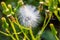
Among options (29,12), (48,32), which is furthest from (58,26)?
(29,12)

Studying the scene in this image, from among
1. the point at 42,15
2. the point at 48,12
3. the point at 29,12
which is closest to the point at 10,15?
the point at 48,12

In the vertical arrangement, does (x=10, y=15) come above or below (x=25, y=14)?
above

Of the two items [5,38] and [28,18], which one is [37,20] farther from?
[5,38]

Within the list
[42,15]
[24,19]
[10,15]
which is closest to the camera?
[10,15]

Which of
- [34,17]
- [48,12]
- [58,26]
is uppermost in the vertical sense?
[48,12]

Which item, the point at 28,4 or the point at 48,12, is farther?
the point at 28,4

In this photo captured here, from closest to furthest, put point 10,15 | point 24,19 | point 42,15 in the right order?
point 10,15 < point 24,19 < point 42,15
